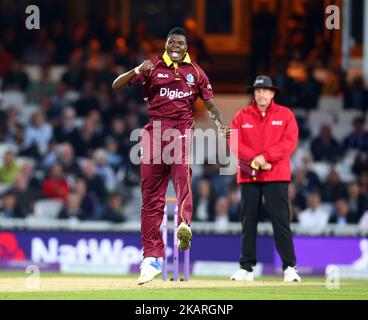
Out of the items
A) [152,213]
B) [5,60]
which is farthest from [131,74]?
[5,60]

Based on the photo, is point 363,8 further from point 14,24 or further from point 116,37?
point 14,24

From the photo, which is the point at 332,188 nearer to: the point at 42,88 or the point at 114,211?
the point at 114,211

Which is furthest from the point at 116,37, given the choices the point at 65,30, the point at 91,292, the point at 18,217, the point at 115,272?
the point at 91,292

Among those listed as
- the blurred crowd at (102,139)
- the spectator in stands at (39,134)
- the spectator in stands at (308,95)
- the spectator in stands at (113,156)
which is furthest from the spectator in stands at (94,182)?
the spectator in stands at (308,95)

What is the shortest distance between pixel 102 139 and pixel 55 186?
5.77 ft

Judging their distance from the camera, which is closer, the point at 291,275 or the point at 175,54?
the point at 175,54

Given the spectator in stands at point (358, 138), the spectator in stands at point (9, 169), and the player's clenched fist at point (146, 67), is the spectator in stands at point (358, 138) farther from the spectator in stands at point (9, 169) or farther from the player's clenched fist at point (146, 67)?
the player's clenched fist at point (146, 67)

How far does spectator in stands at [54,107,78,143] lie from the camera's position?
23188mm

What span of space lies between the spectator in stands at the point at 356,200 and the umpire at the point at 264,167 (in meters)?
7.06

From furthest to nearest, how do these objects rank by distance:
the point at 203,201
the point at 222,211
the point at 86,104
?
the point at 86,104 → the point at 203,201 → the point at 222,211

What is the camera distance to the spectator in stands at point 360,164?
74.7 ft

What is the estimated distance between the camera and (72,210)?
819 inches

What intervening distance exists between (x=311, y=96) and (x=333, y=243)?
616 centimetres

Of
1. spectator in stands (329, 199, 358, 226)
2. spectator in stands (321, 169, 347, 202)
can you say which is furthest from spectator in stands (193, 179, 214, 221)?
spectator in stands (321, 169, 347, 202)
